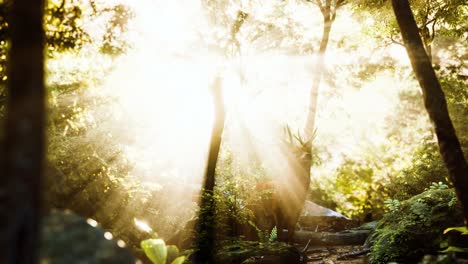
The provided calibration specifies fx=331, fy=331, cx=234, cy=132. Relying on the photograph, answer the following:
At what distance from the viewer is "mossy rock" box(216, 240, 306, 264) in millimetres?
7598

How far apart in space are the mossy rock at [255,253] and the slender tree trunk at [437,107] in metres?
3.93

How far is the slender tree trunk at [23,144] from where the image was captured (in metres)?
2.59

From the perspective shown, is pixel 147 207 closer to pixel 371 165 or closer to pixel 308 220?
pixel 308 220

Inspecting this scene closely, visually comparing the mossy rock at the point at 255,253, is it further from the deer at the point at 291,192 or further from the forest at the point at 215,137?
the deer at the point at 291,192

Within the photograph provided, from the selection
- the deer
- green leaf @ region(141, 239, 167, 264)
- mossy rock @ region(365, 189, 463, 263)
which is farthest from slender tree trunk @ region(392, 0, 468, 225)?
green leaf @ region(141, 239, 167, 264)

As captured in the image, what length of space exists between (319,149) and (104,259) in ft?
66.4

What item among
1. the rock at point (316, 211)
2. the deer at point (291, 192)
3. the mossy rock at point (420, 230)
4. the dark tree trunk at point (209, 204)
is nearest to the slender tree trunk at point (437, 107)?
the mossy rock at point (420, 230)

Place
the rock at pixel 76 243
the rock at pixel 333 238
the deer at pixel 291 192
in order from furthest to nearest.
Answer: the rock at pixel 333 238 → the deer at pixel 291 192 → the rock at pixel 76 243

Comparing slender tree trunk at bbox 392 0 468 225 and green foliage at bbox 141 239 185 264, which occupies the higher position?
slender tree trunk at bbox 392 0 468 225

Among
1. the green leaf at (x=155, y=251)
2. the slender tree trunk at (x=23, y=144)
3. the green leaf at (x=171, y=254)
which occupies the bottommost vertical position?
the green leaf at (x=171, y=254)

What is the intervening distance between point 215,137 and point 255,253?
3.71 meters

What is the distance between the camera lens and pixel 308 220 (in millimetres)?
15391

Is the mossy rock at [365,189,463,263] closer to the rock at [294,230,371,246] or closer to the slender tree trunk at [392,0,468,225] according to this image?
the slender tree trunk at [392,0,468,225]

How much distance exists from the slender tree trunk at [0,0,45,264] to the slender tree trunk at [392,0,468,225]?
20.6 ft
